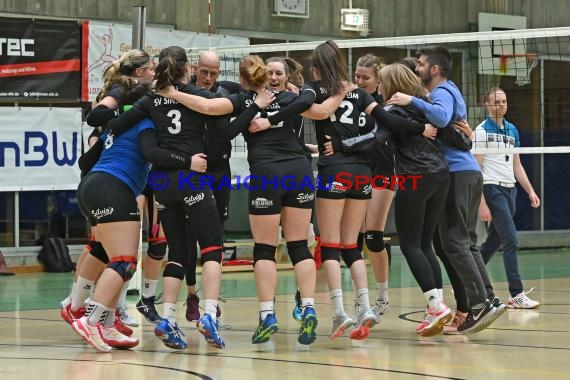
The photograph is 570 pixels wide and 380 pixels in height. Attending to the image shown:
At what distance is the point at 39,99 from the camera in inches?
577

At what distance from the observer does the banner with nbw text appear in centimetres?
1433

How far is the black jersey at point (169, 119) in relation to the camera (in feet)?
24.6

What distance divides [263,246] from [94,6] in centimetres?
828

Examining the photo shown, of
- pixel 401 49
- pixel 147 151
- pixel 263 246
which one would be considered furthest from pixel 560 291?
pixel 401 49

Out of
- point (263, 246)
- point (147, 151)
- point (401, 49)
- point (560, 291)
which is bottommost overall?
point (560, 291)

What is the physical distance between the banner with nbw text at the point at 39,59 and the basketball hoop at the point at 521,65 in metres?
6.29

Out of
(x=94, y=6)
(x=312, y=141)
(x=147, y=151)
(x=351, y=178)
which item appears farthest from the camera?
(x=94, y=6)

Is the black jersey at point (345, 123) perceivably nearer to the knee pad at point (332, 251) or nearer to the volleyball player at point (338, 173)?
the volleyball player at point (338, 173)

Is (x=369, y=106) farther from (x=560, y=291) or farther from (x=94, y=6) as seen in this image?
(x=94, y=6)

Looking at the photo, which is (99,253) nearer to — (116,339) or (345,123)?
(116,339)

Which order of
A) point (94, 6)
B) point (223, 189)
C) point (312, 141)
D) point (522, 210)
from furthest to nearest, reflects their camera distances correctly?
1. point (522, 210)
2. point (94, 6)
3. point (312, 141)
4. point (223, 189)

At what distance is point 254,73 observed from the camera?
767 cm

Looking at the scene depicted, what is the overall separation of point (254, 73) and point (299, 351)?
70.6 inches

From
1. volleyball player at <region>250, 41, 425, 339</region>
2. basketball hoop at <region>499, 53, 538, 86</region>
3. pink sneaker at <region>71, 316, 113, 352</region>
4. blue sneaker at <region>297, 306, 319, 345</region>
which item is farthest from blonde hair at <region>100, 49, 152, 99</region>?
basketball hoop at <region>499, 53, 538, 86</region>
